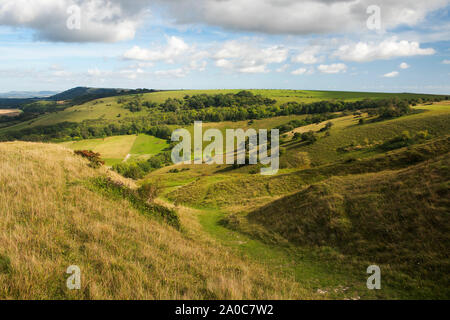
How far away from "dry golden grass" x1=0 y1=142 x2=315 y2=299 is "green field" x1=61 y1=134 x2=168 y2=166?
109 meters

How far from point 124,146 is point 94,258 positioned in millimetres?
143359

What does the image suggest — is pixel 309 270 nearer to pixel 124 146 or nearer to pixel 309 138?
pixel 309 138

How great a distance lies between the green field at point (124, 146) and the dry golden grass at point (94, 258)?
10866cm

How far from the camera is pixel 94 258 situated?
7.07 meters

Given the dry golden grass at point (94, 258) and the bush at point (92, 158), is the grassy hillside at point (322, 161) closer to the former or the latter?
the bush at point (92, 158)

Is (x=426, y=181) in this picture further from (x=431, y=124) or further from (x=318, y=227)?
(x=431, y=124)

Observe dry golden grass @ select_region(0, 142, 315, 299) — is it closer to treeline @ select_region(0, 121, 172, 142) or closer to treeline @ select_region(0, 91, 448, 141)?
treeline @ select_region(0, 91, 448, 141)

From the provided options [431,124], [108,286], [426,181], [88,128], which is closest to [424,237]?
[426,181]

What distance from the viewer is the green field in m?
124

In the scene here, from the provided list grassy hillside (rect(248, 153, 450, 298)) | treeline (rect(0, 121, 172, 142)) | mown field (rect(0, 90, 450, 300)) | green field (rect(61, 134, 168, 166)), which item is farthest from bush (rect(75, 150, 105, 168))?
treeline (rect(0, 121, 172, 142))

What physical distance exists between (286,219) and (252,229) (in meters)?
2.91

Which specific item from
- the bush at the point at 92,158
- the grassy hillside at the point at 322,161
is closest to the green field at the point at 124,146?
the grassy hillside at the point at 322,161

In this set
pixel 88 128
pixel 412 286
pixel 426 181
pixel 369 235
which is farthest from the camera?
pixel 88 128

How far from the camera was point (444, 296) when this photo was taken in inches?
342
